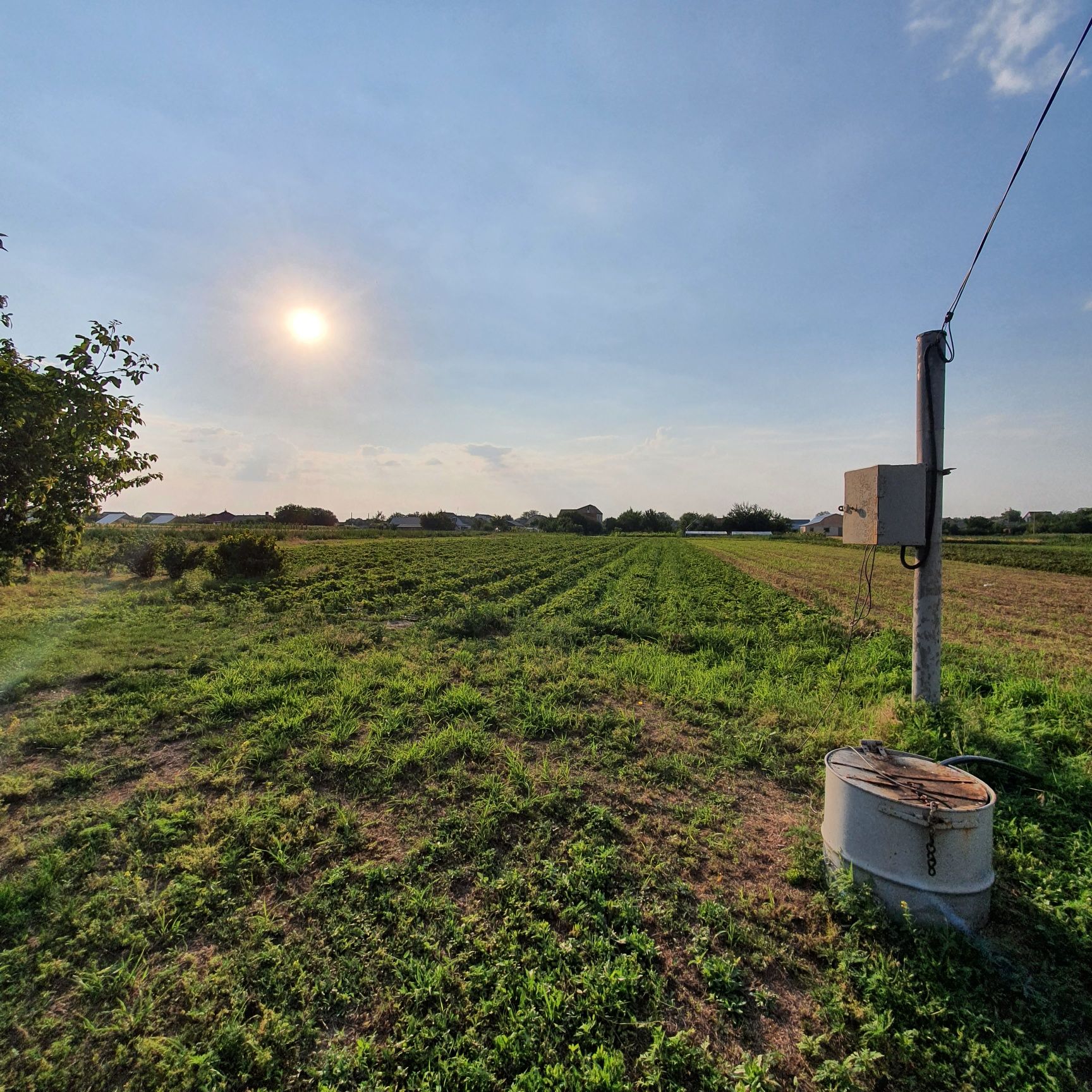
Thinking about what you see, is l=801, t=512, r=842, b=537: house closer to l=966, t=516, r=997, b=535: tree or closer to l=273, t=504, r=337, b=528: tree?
l=966, t=516, r=997, b=535: tree

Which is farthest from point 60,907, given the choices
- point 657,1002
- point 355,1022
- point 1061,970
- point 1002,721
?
point 1002,721

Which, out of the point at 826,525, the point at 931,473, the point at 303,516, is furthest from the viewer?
the point at 826,525

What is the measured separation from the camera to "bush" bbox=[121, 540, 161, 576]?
17281mm

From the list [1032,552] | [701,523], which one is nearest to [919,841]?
[1032,552]

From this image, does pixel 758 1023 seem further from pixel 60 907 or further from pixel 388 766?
pixel 60 907

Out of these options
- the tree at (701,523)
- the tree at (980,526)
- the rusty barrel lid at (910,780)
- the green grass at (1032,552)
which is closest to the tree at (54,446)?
the rusty barrel lid at (910,780)

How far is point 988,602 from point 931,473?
1393 cm

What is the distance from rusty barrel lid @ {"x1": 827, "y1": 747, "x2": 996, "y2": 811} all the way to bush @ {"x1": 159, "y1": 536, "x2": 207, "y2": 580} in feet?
61.5

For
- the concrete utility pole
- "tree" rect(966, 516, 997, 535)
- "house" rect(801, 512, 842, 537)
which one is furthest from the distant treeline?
the concrete utility pole

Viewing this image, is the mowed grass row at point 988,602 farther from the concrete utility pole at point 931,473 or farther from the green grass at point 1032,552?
the concrete utility pole at point 931,473

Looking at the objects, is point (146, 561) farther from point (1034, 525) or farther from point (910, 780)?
point (1034, 525)

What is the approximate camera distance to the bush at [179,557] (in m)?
16.4

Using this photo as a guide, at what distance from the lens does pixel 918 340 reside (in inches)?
179

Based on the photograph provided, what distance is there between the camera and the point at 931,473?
4.37 meters
